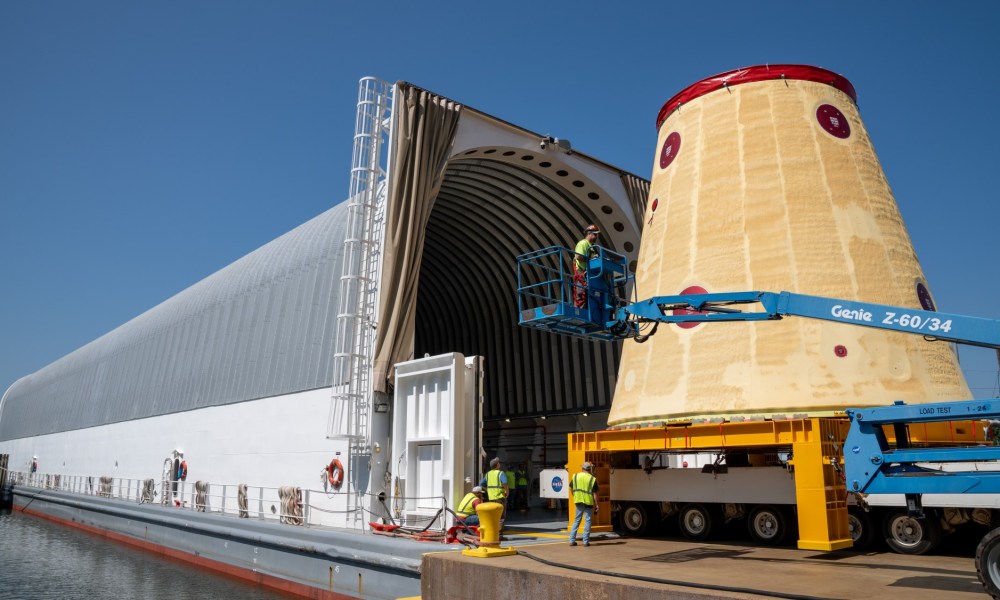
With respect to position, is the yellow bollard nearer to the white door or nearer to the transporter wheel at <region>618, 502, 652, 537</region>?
the transporter wheel at <region>618, 502, 652, 537</region>

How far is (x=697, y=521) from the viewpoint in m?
12.4

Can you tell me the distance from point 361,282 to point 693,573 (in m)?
10.4

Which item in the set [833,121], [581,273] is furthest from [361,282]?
[833,121]

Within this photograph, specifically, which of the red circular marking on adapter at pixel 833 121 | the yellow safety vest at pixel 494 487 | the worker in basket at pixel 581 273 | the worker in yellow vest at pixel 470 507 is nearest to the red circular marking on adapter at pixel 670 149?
the red circular marking on adapter at pixel 833 121

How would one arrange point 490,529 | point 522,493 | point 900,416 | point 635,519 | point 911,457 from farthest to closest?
point 522,493
point 635,519
point 490,529
point 900,416
point 911,457

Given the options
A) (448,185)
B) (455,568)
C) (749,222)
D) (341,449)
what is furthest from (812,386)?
(448,185)

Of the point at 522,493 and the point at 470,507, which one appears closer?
the point at 470,507

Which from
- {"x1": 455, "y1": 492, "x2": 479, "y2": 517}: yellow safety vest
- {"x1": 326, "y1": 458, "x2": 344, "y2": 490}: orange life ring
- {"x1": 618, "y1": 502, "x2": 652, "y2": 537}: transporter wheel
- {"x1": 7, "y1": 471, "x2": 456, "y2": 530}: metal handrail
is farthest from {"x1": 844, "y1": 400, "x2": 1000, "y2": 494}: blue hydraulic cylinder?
{"x1": 326, "y1": 458, "x2": 344, "y2": 490}: orange life ring

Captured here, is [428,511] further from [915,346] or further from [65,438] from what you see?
[65,438]

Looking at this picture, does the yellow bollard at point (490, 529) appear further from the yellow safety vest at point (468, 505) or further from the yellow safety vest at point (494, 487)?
the yellow safety vest at point (494, 487)

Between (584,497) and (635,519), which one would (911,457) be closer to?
(584,497)

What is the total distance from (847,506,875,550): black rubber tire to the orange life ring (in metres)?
10.1

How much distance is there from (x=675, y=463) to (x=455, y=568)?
593cm

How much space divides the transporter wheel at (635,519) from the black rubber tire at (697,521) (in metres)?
0.70
